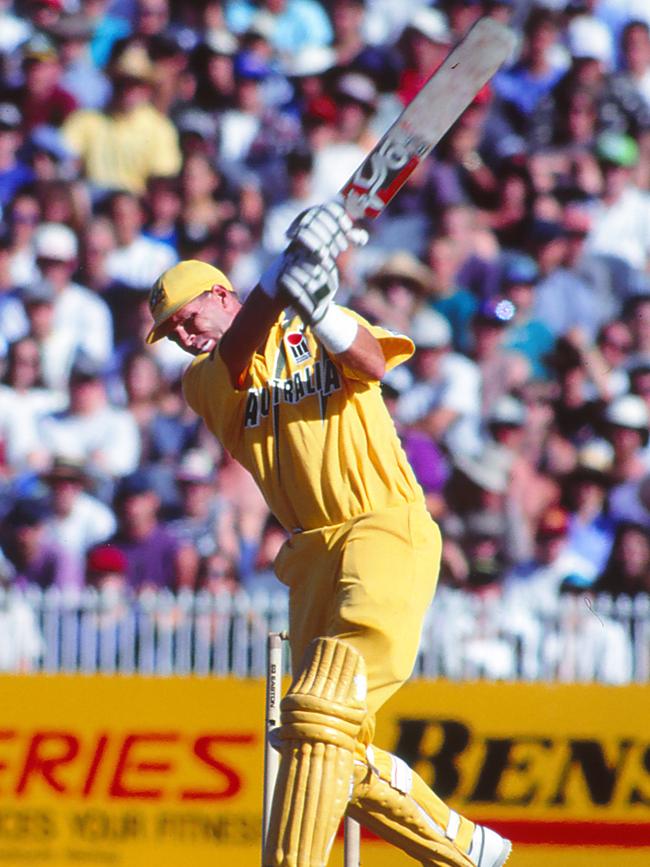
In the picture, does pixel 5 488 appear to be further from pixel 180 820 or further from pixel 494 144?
pixel 494 144

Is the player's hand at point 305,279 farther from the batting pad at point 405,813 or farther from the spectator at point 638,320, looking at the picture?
the spectator at point 638,320

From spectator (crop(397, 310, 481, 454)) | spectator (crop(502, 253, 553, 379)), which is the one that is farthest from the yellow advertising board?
spectator (crop(502, 253, 553, 379))

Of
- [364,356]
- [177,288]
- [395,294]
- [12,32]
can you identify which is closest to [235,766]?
[177,288]

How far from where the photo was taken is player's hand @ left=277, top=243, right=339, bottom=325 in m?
4.71

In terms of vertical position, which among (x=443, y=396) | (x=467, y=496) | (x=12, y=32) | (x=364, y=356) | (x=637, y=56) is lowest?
(x=467, y=496)

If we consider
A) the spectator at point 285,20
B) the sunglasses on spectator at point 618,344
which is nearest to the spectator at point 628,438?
the sunglasses on spectator at point 618,344

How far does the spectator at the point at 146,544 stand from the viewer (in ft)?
30.9

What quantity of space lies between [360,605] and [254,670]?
389cm

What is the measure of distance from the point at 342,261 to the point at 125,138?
179 centimetres

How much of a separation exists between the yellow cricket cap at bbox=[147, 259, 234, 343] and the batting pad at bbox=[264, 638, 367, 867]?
1175mm

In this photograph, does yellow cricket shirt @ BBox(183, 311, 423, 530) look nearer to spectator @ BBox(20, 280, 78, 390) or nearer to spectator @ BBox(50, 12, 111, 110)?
spectator @ BBox(20, 280, 78, 390)

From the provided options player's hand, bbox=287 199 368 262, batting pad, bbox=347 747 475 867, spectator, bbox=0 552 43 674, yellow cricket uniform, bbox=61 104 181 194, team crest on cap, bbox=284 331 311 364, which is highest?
yellow cricket uniform, bbox=61 104 181 194

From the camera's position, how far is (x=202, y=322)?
5445 millimetres

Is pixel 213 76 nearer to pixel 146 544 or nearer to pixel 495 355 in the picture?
pixel 495 355
